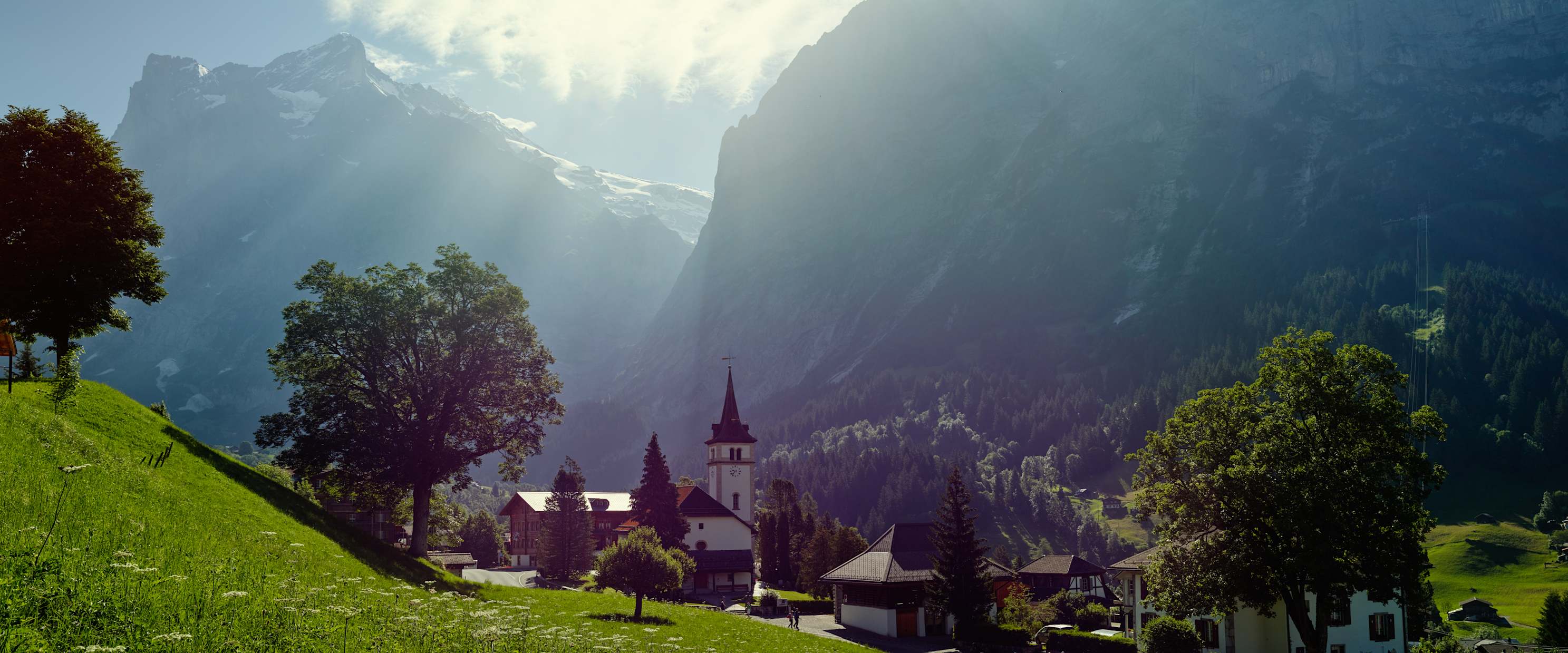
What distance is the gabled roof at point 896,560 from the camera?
212 feet

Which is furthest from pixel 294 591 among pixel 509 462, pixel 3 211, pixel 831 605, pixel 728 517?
pixel 728 517

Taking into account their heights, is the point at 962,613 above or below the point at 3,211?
below

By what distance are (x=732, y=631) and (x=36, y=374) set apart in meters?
28.4

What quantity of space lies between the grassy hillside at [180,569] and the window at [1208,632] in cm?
3036

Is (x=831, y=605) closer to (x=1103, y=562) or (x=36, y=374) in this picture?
(x=36, y=374)

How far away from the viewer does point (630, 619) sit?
39.1m

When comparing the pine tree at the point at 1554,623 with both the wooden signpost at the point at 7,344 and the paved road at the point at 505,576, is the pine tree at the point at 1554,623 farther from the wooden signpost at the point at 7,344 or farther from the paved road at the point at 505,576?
the wooden signpost at the point at 7,344

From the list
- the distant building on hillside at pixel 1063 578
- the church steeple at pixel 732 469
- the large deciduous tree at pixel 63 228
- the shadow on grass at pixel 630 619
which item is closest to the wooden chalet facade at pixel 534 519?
the church steeple at pixel 732 469

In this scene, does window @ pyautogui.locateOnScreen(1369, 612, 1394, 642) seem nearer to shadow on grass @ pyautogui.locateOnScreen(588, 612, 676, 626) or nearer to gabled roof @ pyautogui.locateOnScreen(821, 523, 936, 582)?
gabled roof @ pyautogui.locateOnScreen(821, 523, 936, 582)

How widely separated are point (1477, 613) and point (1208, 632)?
68.9 m

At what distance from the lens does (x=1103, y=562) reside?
157m

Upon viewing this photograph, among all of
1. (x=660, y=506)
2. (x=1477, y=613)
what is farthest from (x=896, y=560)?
(x=1477, y=613)

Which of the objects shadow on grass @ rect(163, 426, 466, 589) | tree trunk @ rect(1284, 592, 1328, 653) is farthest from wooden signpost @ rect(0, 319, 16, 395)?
tree trunk @ rect(1284, 592, 1328, 653)

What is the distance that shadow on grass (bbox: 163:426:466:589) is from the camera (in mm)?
31609
